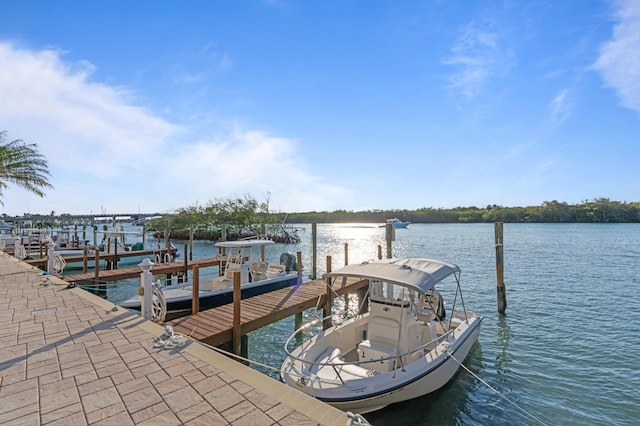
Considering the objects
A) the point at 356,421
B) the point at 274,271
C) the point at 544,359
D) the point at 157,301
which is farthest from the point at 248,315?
the point at 544,359

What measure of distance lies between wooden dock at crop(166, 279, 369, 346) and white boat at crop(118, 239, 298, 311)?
1.85 m

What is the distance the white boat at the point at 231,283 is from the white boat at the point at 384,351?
17.4 feet

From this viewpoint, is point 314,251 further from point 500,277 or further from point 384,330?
point 384,330

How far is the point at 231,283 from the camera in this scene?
1219 cm

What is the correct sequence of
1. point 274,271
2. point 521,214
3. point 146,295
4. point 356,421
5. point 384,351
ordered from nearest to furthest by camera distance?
point 356,421 < point 384,351 < point 146,295 < point 274,271 < point 521,214

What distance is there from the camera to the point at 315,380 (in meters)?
5.78

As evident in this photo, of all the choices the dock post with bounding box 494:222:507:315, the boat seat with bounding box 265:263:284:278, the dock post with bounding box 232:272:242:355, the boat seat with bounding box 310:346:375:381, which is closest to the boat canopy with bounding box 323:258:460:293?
the boat seat with bounding box 310:346:375:381

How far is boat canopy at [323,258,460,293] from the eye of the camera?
6.43 metres

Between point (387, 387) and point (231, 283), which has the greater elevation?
point (231, 283)

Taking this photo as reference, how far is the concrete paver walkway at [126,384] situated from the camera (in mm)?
3262

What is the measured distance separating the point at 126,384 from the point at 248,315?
4.50 meters

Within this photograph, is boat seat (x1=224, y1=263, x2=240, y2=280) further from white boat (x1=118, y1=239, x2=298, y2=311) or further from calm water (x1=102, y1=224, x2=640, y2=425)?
calm water (x1=102, y1=224, x2=640, y2=425)

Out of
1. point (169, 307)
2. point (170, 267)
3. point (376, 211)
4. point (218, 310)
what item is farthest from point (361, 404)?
point (376, 211)

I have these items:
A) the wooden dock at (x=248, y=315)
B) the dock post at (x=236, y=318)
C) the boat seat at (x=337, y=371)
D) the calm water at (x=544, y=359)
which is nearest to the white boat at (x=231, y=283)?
the calm water at (x=544, y=359)
